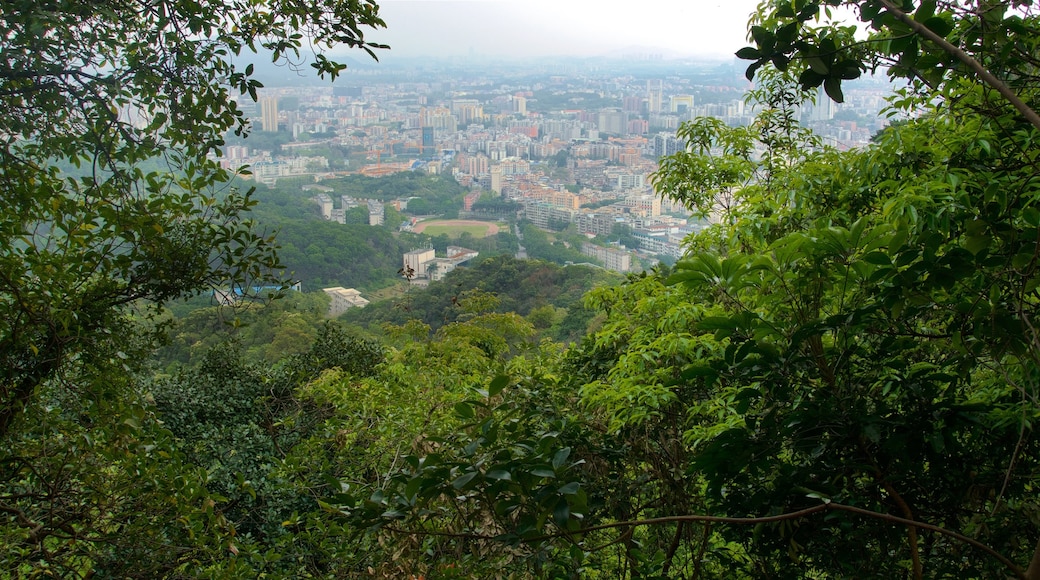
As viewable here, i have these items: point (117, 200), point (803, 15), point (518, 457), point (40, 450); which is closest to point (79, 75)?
point (117, 200)

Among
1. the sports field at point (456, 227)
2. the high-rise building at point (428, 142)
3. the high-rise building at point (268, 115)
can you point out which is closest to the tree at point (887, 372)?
the sports field at point (456, 227)

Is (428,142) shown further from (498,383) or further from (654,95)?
(498,383)

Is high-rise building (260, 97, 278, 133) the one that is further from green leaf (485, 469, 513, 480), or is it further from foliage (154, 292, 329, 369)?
green leaf (485, 469, 513, 480)

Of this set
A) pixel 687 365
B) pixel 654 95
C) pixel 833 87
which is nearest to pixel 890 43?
pixel 833 87

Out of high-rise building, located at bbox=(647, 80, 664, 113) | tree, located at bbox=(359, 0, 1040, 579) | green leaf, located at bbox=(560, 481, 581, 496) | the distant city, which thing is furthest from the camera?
high-rise building, located at bbox=(647, 80, 664, 113)

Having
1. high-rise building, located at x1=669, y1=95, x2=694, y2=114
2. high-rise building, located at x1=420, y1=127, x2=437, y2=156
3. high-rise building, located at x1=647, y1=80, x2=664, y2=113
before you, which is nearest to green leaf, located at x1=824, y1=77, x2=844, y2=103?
high-rise building, located at x1=669, y1=95, x2=694, y2=114

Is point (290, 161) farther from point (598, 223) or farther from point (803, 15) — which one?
point (803, 15)
